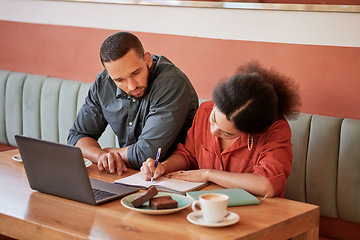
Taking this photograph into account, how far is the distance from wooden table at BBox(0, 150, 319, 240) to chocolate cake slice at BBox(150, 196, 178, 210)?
0.09 feet

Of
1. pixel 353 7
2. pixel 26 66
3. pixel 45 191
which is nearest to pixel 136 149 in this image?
pixel 45 191

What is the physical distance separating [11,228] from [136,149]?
2.47 feet

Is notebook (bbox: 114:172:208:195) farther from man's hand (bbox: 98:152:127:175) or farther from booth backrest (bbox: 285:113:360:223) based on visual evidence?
booth backrest (bbox: 285:113:360:223)

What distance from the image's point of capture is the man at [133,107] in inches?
88.2

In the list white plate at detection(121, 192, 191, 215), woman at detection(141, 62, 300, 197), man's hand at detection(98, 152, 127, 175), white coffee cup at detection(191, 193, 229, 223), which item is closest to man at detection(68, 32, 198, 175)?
man's hand at detection(98, 152, 127, 175)

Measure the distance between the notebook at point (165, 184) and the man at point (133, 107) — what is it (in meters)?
0.14

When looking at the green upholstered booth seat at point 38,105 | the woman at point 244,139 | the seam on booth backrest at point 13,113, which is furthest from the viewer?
the seam on booth backrest at point 13,113

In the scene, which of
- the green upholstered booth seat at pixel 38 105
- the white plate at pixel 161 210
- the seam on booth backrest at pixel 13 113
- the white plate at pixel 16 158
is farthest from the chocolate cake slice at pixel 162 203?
the seam on booth backrest at pixel 13 113

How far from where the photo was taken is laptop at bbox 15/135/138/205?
1.68 metres

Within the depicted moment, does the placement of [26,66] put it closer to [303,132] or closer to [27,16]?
[27,16]

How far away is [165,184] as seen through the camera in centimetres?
192

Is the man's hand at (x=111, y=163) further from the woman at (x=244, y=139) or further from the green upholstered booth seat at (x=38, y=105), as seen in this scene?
the green upholstered booth seat at (x=38, y=105)

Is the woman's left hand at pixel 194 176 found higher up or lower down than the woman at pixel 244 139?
lower down

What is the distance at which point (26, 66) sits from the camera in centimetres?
382
